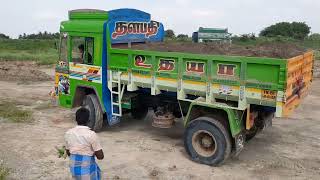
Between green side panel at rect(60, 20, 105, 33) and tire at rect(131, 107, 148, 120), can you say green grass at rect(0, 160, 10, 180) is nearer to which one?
green side panel at rect(60, 20, 105, 33)

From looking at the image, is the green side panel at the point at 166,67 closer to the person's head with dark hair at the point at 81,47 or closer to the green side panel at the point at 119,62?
the green side panel at the point at 119,62

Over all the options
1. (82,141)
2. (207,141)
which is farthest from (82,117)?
(207,141)

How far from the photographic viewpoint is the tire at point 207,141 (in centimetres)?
788

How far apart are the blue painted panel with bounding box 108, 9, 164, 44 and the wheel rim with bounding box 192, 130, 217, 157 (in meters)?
3.03

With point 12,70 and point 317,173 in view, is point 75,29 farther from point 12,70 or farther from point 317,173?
point 12,70

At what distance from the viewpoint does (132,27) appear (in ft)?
34.0

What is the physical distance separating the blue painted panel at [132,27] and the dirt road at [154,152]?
2292 mm

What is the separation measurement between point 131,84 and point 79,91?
1843 millimetres

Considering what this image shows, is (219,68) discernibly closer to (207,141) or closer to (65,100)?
(207,141)

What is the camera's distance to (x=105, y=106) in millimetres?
9938

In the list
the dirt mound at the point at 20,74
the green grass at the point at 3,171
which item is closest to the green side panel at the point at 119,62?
the green grass at the point at 3,171

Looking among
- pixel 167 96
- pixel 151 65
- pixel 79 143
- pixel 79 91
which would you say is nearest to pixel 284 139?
pixel 167 96

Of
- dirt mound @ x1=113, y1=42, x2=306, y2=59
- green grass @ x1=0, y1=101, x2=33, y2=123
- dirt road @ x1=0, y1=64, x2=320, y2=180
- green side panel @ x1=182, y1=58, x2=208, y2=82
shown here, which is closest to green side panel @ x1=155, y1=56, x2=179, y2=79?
green side panel @ x1=182, y1=58, x2=208, y2=82

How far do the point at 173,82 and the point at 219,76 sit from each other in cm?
109
